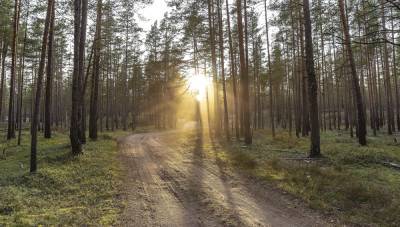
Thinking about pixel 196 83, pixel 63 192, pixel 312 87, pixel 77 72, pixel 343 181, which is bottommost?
pixel 63 192

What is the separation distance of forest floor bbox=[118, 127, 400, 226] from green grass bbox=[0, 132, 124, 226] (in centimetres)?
54

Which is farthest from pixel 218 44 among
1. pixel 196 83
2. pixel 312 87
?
pixel 312 87

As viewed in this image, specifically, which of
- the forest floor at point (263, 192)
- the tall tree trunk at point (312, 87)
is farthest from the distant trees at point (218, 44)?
the forest floor at point (263, 192)

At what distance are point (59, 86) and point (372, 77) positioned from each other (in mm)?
46898

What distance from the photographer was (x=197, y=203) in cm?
722

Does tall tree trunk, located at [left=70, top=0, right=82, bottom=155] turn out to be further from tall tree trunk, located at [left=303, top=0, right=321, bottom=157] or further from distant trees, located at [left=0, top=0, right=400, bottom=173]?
tall tree trunk, located at [left=303, top=0, right=321, bottom=157]

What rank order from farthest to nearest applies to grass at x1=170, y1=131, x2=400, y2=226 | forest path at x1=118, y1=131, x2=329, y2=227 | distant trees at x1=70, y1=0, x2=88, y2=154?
distant trees at x1=70, y1=0, x2=88, y2=154
grass at x1=170, y1=131, x2=400, y2=226
forest path at x1=118, y1=131, x2=329, y2=227

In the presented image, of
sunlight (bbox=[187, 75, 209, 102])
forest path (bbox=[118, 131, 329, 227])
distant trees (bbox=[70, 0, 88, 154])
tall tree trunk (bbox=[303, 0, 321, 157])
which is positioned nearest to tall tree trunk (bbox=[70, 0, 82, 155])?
distant trees (bbox=[70, 0, 88, 154])

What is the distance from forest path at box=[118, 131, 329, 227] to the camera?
6102mm

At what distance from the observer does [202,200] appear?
7441 mm

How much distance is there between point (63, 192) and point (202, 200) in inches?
165

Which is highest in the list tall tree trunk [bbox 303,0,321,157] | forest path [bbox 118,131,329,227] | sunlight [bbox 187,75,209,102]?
sunlight [bbox 187,75,209,102]

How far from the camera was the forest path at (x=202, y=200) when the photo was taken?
6102 mm

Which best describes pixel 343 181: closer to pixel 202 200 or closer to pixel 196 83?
pixel 202 200
